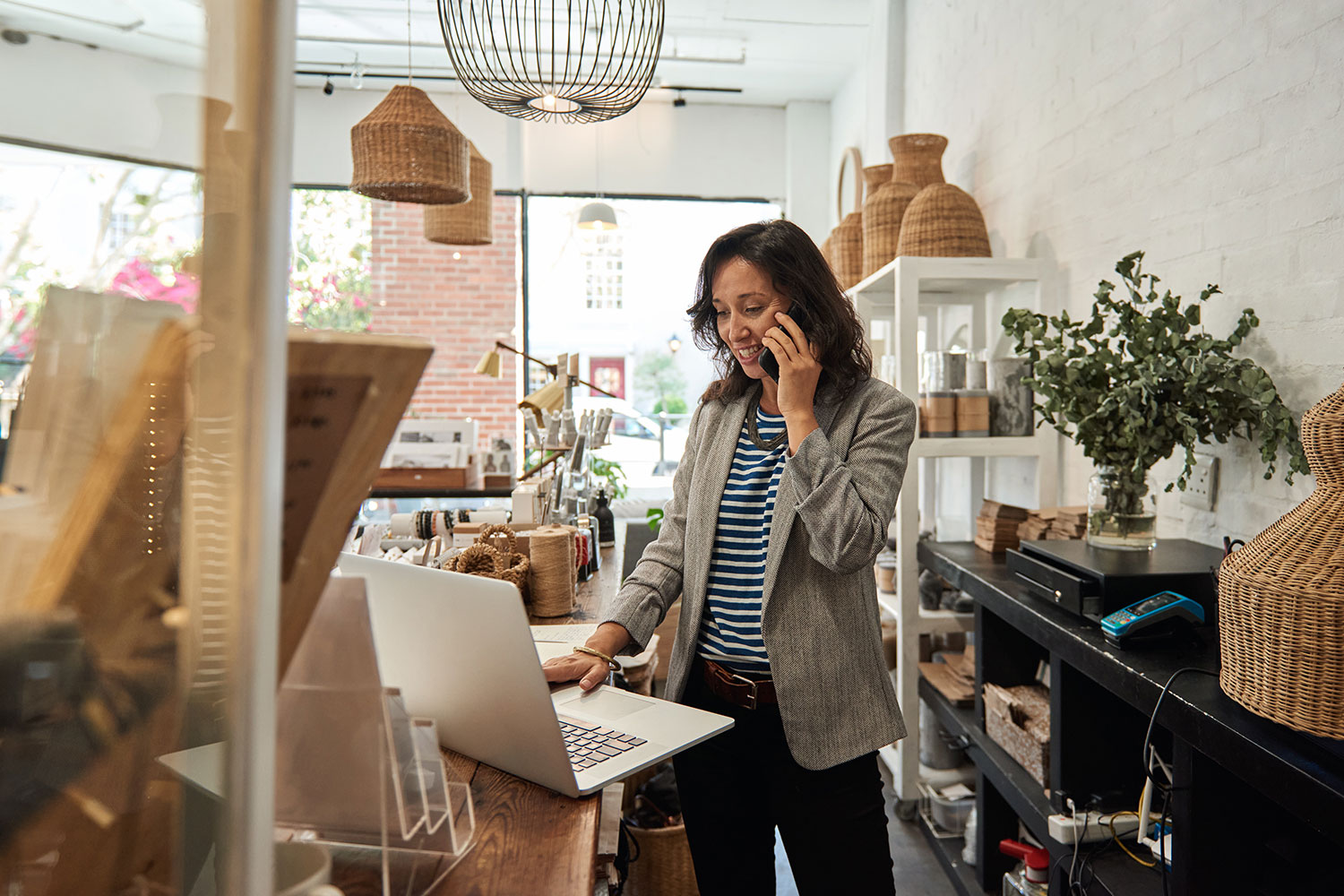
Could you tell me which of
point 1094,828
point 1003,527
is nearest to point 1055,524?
point 1003,527

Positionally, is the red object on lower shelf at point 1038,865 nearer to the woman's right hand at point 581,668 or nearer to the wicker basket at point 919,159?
the woman's right hand at point 581,668

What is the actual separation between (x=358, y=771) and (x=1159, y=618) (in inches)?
50.4

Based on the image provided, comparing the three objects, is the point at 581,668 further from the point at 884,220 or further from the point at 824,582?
the point at 884,220

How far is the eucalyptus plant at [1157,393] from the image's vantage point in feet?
5.11

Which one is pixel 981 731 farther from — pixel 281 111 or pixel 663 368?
pixel 663 368

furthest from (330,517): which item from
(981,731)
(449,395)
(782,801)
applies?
(449,395)

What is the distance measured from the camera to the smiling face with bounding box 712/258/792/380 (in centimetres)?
152

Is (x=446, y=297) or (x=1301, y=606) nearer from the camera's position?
(x=1301, y=606)

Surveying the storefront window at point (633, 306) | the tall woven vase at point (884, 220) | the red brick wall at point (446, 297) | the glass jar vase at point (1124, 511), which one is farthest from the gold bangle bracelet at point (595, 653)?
the red brick wall at point (446, 297)

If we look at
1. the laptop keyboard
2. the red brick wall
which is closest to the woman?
the laptop keyboard

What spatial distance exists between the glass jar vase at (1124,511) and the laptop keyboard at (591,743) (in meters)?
1.18

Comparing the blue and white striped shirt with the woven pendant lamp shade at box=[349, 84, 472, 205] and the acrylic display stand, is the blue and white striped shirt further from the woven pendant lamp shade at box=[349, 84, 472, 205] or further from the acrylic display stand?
the woven pendant lamp shade at box=[349, 84, 472, 205]

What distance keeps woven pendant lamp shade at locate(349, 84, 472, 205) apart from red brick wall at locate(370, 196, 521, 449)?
284cm

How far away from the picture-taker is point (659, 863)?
2.08m
